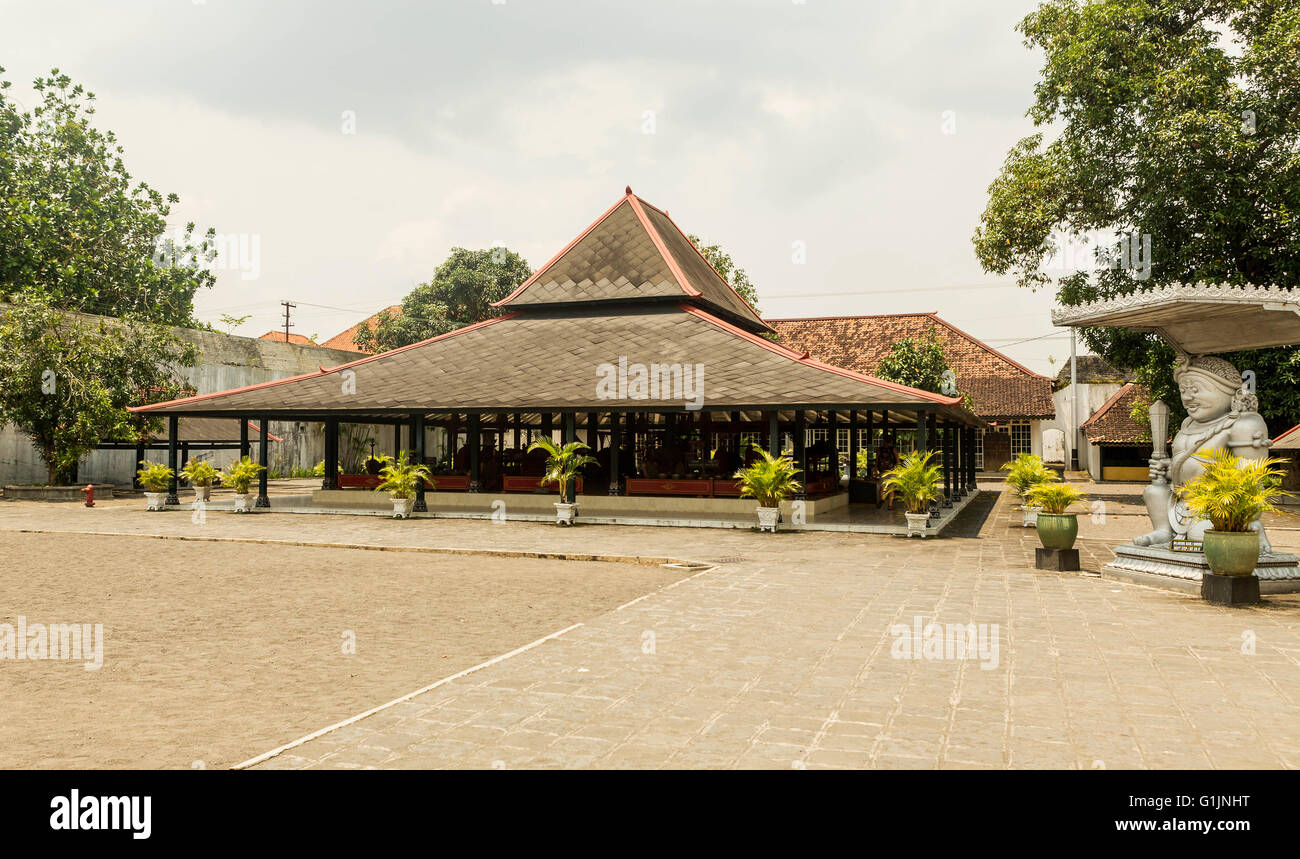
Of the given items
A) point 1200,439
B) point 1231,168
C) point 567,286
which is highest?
point 1231,168

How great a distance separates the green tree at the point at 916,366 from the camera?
40.2m

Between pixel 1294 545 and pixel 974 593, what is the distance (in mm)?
10479

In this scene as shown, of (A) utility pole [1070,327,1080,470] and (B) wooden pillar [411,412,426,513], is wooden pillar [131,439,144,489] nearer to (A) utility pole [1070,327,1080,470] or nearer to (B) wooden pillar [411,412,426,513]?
(B) wooden pillar [411,412,426,513]

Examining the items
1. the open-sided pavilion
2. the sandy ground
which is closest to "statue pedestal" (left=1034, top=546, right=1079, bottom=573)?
the open-sided pavilion

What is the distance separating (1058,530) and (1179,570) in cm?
180

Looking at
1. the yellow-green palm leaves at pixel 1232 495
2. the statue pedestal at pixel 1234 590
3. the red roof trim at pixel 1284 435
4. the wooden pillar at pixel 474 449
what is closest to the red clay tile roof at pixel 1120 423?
the red roof trim at pixel 1284 435

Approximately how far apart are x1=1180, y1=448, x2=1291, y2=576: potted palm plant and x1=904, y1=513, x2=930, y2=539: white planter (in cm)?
690

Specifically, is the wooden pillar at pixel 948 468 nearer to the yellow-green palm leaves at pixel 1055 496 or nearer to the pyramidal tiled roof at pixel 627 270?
the pyramidal tiled roof at pixel 627 270

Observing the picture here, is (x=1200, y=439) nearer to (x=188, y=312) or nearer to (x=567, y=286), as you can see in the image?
(x=567, y=286)

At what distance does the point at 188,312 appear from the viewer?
175ft

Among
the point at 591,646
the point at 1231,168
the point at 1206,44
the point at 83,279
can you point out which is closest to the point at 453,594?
the point at 591,646

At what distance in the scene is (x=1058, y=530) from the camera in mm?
12789

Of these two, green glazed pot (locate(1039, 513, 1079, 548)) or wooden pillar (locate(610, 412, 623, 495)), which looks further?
wooden pillar (locate(610, 412, 623, 495))

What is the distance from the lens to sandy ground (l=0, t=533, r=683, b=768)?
543 centimetres
